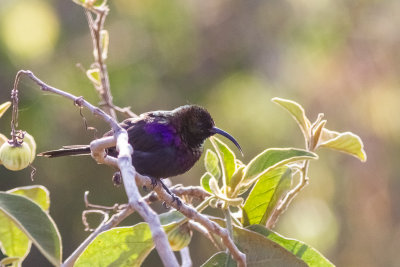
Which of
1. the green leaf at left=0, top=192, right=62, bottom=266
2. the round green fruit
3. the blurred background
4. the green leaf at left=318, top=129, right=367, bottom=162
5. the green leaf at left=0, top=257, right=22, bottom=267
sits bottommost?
the blurred background

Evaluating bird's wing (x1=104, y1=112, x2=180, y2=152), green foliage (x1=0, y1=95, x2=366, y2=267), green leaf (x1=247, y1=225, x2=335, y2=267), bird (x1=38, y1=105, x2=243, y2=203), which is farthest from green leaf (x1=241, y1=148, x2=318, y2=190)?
bird's wing (x1=104, y1=112, x2=180, y2=152)

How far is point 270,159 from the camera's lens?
1.53 m

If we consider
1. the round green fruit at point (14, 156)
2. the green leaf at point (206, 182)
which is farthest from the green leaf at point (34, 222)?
the green leaf at point (206, 182)

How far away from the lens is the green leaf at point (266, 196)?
1669mm

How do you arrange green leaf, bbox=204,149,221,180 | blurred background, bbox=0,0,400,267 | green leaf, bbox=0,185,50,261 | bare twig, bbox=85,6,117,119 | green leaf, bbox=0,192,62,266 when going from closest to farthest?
green leaf, bbox=0,192,62,266 → green leaf, bbox=0,185,50,261 → green leaf, bbox=204,149,221,180 → bare twig, bbox=85,6,117,119 → blurred background, bbox=0,0,400,267

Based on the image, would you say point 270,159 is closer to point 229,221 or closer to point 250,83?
point 229,221

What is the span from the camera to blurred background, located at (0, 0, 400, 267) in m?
5.05

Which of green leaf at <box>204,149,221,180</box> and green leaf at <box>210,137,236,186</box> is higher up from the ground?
green leaf at <box>210,137,236,186</box>

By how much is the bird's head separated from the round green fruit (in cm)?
137

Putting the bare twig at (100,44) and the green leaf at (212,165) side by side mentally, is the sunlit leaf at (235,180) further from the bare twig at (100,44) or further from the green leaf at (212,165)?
the bare twig at (100,44)

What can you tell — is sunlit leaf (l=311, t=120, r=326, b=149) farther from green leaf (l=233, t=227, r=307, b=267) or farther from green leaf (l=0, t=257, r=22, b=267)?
green leaf (l=0, t=257, r=22, b=267)

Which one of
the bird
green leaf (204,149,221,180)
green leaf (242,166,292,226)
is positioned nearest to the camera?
green leaf (242,166,292,226)

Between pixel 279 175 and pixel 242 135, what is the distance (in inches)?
134

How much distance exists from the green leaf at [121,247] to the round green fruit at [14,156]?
245mm
